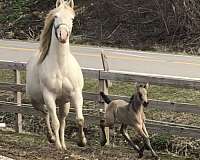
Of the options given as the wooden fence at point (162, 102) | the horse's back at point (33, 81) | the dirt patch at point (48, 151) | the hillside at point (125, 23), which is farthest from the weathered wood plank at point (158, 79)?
the hillside at point (125, 23)

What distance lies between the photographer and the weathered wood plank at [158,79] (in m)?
8.79

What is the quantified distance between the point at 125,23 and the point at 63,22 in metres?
19.8

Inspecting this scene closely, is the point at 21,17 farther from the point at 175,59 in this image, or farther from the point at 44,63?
the point at 44,63

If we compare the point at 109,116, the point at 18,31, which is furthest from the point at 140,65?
the point at 18,31

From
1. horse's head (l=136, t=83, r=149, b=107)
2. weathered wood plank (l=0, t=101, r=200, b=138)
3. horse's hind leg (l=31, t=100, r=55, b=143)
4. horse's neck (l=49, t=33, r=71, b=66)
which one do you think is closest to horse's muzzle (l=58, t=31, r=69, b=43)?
horse's neck (l=49, t=33, r=71, b=66)

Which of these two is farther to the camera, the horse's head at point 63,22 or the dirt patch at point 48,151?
the horse's head at point 63,22

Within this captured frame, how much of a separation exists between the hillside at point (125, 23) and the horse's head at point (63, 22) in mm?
15351

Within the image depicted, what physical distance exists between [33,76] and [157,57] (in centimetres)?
1267

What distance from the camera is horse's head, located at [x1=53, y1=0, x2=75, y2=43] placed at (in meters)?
7.60

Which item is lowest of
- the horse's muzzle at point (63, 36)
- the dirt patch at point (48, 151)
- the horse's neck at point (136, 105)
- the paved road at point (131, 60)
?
the paved road at point (131, 60)

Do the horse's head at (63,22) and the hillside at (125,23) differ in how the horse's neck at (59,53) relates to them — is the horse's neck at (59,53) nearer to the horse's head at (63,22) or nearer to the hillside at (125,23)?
the horse's head at (63,22)

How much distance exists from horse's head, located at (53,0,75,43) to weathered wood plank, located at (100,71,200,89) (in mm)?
1813

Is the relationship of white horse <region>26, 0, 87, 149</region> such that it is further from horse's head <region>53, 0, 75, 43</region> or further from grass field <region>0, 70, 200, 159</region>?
grass field <region>0, 70, 200, 159</region>

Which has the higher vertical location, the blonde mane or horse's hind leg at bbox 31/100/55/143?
the blonde mane
